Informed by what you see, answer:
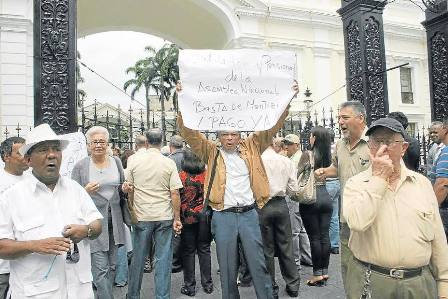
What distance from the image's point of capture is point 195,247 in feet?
19.0

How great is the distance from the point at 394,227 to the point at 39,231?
218cm

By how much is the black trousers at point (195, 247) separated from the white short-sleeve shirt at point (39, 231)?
2772mm

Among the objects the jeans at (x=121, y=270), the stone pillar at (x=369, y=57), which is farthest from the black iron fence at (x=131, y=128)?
the jeans at (x=121, y=270)

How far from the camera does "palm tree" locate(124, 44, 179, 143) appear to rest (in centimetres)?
3678

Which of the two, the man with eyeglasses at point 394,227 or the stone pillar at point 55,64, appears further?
the stone pillar at point 55,64

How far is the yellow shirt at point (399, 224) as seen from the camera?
2.42m

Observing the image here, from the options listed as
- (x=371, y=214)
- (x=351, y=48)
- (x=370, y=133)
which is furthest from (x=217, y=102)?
(x=351, y=48)

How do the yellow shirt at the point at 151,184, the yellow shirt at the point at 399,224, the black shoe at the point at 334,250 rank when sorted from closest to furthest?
the yellow shirt at the point at 399,224
the yellow shirt at the point at 151,184
the black shoe at the point at 334,250

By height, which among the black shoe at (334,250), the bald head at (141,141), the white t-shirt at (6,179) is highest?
the bald head at (141,141)

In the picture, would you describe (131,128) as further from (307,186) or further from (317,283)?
(317,283)

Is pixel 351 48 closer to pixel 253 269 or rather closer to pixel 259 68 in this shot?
pixel 259 68

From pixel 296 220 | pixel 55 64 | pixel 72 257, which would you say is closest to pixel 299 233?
pixel 296 220

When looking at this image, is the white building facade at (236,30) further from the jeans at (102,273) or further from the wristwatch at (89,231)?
the wristwatch at (89,231)

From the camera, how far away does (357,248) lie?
2.65 metres
